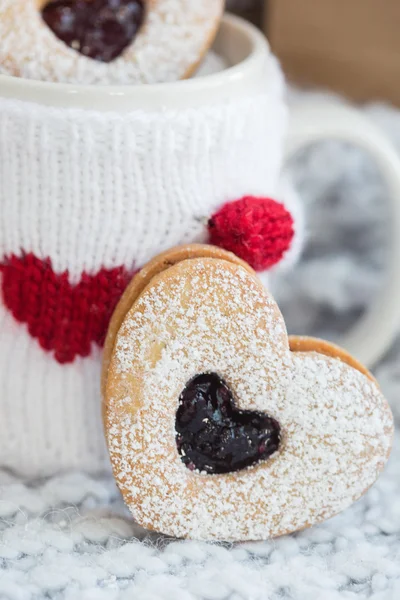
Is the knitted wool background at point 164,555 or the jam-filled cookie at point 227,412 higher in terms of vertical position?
the jam-filled cookie at point 227,412

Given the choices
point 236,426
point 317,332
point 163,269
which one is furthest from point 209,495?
point 317,332

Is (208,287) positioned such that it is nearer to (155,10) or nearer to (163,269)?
(163,269)

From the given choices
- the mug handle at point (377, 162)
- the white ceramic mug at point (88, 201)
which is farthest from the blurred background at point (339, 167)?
the white ceramic mug at point (88, 201)

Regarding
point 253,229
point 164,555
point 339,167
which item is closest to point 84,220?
point 253,229

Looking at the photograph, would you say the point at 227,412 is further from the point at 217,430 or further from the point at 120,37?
the point at 120,37

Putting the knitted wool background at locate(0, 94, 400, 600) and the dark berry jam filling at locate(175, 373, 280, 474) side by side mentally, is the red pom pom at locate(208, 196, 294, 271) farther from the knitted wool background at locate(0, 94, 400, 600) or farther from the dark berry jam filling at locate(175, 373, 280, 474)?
the knitted wool background at locate(0, 94, 400, 600)

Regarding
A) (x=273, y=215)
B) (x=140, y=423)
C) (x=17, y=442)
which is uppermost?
(x=273, y=215)

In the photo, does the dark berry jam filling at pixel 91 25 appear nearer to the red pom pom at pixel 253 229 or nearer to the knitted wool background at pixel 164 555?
the red pom pom at pixel 253 229
